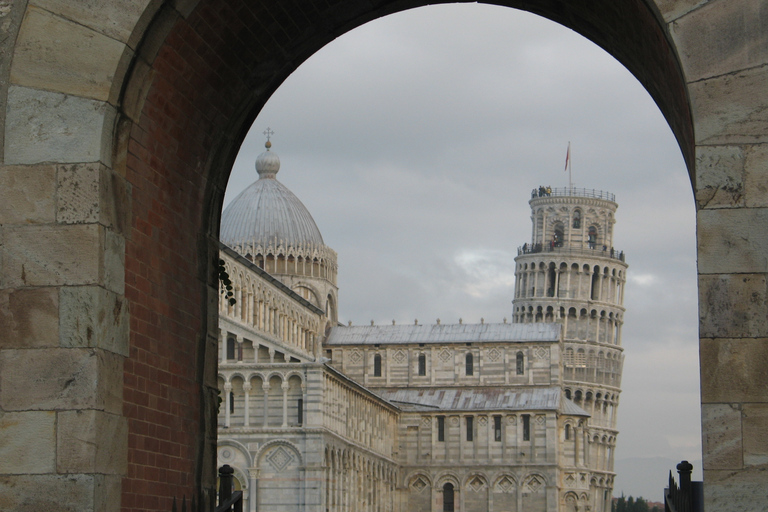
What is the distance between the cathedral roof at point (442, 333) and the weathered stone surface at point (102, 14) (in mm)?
88073

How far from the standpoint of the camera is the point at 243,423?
65750 mm

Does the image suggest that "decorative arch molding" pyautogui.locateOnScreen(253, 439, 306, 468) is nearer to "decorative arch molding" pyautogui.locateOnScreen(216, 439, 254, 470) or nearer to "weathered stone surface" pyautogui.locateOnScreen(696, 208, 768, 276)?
"decorative arch molding" pyautogui.locateOnScreen(216, 439, 254, 470)

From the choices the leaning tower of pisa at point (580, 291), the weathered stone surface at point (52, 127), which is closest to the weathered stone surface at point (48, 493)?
the weathered stone surface at point (52, 127)

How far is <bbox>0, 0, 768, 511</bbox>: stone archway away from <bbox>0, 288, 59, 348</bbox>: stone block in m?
0.01

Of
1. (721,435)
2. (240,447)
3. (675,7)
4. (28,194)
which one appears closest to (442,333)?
(240,447)

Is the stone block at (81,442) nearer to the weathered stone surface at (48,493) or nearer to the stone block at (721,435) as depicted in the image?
the weathered stone surface at (48,493)

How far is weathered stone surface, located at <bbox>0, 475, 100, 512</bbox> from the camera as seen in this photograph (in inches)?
343

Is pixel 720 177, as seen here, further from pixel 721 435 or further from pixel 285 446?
pixel 285 446

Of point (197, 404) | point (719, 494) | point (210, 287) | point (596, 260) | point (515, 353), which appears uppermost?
point (596, 260)

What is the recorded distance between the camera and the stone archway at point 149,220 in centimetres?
826

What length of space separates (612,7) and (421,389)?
8620 centimetres

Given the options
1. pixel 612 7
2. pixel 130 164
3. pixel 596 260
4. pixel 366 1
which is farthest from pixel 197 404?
pixel 596 260

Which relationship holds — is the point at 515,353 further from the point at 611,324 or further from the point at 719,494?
the point at 719,494

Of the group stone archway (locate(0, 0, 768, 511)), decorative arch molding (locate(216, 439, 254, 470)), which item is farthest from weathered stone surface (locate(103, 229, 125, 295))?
decorative arch molding (locate(216, 439, 254, 470))
